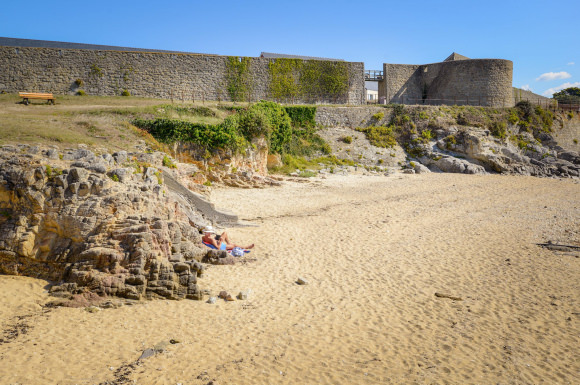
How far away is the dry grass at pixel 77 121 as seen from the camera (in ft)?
32.8

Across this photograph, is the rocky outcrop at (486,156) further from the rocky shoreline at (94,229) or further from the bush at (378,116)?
the rocky shoreline at (94,229)

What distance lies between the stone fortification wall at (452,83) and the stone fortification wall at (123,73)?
13152mm

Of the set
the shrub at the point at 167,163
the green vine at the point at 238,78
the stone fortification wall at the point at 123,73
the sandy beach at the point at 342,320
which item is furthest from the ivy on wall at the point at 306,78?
the sandy beach at the point at 342,320

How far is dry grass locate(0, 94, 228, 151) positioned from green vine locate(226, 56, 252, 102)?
21.4ft

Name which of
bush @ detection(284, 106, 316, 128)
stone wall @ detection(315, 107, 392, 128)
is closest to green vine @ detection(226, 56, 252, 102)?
bush @ detection(284, 106, 316, 128)

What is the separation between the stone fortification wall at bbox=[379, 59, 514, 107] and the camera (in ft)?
105

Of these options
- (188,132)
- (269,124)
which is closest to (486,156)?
(269,124)

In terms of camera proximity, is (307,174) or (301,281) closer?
(301,281)

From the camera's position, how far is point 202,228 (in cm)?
992

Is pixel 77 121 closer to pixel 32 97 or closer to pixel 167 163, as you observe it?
pixel 167 163

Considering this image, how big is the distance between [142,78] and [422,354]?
25722 mm

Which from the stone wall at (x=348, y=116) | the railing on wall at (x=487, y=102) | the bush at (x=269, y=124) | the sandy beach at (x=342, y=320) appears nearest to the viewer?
the sandy beach at (x=342, y=320)

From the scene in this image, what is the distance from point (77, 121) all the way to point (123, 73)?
13.1 metres

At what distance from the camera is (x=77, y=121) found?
13.9m
